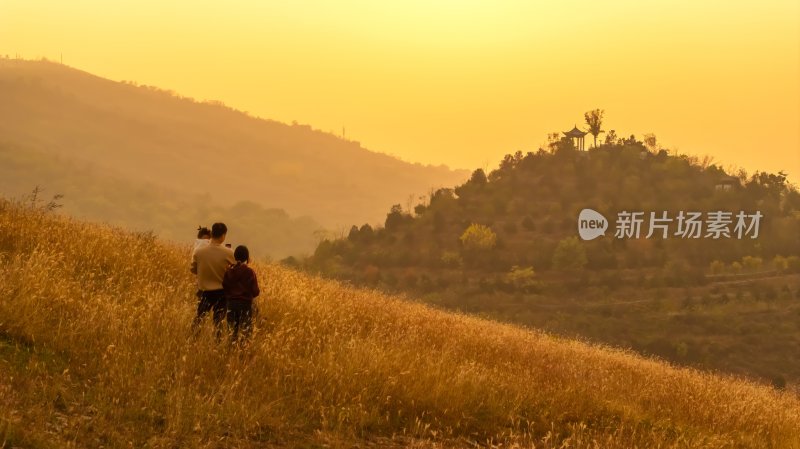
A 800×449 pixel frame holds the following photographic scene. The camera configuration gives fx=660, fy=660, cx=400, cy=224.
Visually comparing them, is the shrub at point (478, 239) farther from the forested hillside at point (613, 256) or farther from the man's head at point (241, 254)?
the man's head at point (241, 254)

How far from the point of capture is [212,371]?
254 inches

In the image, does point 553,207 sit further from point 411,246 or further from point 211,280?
point 211,280

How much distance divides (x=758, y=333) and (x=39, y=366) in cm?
9818

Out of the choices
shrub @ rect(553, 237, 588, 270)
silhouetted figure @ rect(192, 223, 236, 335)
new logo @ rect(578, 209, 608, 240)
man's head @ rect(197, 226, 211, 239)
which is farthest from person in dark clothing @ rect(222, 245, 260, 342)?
new logo @ rect(578, 209, 608, 240)

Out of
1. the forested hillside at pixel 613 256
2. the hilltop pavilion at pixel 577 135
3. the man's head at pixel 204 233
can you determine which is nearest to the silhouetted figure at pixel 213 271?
the man's head at pixel 204 233

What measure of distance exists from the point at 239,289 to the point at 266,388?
54.8 inches

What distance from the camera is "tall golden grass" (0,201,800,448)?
5.47 meters

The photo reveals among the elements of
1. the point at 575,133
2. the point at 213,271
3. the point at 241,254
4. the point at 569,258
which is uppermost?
the point at 575,133

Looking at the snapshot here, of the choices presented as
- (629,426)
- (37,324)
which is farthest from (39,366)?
(629,426)

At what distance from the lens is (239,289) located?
24.2 ft

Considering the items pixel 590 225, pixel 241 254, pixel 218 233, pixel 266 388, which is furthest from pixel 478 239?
pixel 266 388

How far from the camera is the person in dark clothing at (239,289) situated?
7.36 m

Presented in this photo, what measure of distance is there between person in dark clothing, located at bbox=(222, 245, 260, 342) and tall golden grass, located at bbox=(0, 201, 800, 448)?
13.5 inches

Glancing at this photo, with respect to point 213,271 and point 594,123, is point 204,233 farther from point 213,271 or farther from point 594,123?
point 594,123
